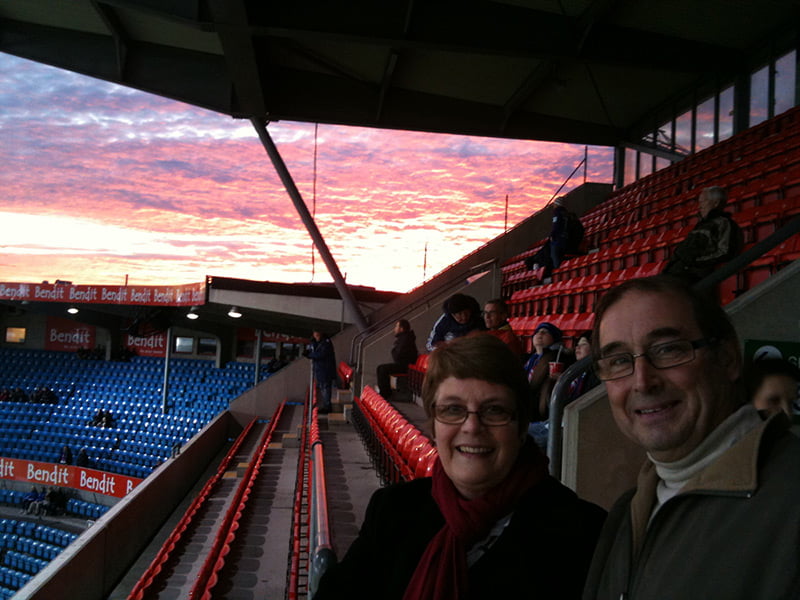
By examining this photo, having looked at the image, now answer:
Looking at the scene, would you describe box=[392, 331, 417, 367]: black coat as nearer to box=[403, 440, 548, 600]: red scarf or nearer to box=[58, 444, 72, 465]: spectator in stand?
box=[403, 440, 548, 600]: red scarf

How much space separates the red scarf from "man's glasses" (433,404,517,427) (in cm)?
9

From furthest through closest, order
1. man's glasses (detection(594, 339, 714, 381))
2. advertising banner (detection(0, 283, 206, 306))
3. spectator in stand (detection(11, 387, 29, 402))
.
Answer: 1. spectator in stand (detection(11, 387, 29, 402))
2. advertising banner (detection(0, 283, 206, 306))
3. man's glasses (detection(594, 339, 714, 381))

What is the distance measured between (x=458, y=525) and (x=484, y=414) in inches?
10.3

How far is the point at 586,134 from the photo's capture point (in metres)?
14.3

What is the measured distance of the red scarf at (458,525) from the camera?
1.24 meters

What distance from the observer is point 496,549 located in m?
1.28

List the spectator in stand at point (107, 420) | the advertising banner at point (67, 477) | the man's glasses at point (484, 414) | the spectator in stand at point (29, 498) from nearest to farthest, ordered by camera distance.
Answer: the man's glasses at point (484, 414) < the advertising banner at point (67, 477) < the spectator in stand at point (29, 498) < the spectator in stand at point (107, 420)

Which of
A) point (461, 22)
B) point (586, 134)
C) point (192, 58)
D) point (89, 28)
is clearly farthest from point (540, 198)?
point (89, 28)

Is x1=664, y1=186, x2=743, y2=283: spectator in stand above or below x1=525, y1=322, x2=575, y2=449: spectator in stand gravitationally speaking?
above

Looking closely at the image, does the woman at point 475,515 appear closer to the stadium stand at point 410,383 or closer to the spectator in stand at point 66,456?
the stadium stand at point 410,383

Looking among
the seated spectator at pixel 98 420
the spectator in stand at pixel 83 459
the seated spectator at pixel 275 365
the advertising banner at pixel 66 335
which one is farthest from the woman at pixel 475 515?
the advertising banner at pixel 66 335

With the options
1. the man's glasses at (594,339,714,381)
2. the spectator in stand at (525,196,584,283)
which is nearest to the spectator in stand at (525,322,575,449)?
the man's glasses at (594,339,714,381)

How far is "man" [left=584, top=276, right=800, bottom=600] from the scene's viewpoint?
71cm

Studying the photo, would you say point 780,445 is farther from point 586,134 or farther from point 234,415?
point 234,415
